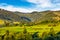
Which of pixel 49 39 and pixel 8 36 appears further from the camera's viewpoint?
pixel 49 39

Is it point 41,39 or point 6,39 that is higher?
point 6,39

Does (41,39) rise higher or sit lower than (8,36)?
lower

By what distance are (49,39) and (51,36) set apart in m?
4.81

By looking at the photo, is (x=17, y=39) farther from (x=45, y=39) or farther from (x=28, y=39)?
(x=45, y=39)

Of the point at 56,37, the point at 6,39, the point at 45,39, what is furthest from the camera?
the point at 56,37

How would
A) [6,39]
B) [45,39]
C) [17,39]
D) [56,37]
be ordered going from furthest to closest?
[56,37] → [45,39] → [17,39] → [6,39]

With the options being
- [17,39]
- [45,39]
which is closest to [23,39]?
[17,39]

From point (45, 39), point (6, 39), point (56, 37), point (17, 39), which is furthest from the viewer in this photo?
point (56, 37)

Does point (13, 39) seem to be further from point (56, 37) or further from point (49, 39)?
point (56, 37)

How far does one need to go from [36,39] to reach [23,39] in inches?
1378

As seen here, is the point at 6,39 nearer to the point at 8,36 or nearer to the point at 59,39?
the point at 8,36

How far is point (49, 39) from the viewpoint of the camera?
13788 centimetres

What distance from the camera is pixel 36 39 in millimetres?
141375

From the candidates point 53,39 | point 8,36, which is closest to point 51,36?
point 53,39
